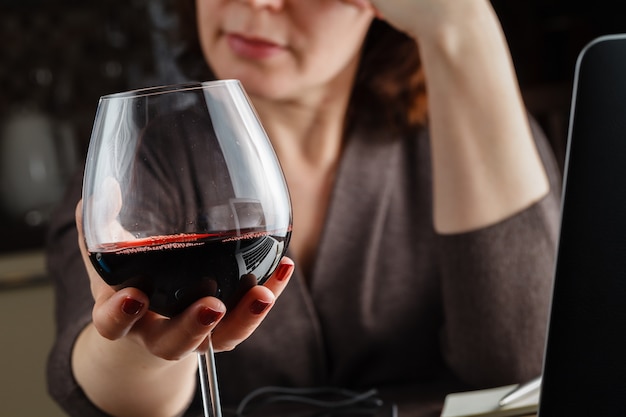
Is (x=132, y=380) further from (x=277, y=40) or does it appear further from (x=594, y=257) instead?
(x=277, y=40)

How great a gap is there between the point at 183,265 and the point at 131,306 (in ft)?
0.12

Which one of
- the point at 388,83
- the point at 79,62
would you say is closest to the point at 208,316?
the point at 388,83

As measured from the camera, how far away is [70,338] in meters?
0.86

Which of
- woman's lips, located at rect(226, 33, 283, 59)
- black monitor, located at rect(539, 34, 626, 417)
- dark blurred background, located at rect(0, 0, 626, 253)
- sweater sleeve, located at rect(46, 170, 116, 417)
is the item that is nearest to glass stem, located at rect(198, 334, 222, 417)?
black monitor, located at rect(539, 34, 626, 417)

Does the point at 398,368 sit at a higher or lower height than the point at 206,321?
lower

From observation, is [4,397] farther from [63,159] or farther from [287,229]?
[287,229]

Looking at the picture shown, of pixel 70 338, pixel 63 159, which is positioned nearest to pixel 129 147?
pixel 70 338

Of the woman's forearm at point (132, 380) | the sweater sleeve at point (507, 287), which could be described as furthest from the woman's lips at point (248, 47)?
the woman's forearm at point (132, 380)

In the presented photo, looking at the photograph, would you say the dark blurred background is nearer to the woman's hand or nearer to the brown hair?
the brown hair

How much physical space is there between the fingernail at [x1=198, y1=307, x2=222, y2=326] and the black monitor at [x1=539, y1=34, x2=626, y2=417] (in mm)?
180

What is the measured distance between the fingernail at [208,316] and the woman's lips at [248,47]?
630 mm

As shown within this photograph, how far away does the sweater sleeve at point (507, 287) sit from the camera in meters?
1.07

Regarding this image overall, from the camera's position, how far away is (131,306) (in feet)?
1.62

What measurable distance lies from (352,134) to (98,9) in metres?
1.64
